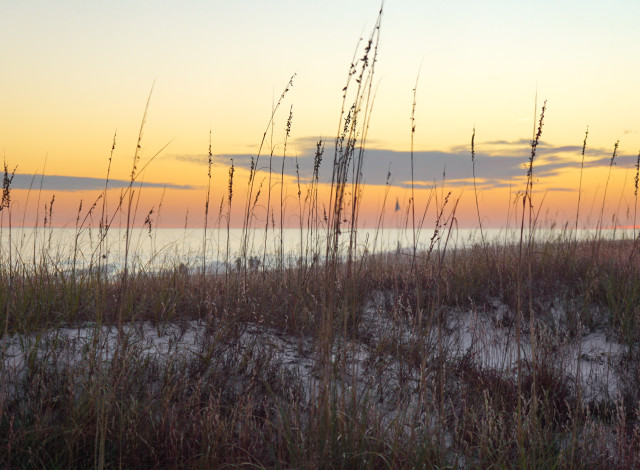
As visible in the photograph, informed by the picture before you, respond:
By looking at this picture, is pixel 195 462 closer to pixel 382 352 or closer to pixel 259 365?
pixel 259 365

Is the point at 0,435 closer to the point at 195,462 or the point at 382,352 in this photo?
the point at 195,462

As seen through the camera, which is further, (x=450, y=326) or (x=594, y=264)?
(x=594, y=264)

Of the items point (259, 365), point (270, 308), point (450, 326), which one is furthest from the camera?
point (450, 326)

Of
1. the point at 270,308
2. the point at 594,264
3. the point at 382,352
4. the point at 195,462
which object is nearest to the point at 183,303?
the point at 270,308

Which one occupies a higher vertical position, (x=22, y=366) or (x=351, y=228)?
(x=351, y=228)

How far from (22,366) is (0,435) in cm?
73

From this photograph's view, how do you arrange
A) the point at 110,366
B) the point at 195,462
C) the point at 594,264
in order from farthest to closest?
the point at 594,264, the point at 110,366, the point at 195,462

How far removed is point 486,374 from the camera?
3.47 m

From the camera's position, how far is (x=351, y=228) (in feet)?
8.22

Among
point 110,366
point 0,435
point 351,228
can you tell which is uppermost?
point 351,228

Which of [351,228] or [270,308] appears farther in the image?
[270,308]

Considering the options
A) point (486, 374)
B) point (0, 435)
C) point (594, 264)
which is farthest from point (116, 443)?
point (594, 264)

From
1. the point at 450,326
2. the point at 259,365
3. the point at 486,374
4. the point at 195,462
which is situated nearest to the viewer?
the point at 195,462

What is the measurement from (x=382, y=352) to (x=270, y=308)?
1.02 metres
